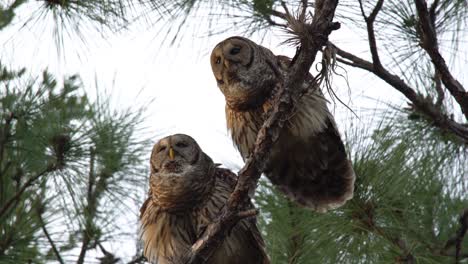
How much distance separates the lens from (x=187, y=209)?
3.78 metres

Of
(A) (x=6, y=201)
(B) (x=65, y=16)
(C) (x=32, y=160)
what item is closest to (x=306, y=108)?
(B) (x=65, y=16)

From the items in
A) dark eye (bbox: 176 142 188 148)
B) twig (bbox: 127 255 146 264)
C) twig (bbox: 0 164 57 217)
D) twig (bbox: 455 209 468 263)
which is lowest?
twig (bbox: 455 209 468 263)

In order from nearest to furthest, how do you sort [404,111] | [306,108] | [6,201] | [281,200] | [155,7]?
[155,7]
[306,108]
[404,111]
[281,200]
[6,201]

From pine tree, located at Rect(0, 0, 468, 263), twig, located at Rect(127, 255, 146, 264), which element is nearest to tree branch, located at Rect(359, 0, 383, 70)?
pine tree, located at Rect(0, 0, 468, 263)

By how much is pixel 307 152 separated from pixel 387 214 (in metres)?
0.45

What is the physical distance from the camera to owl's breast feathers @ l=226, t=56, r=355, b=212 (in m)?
3.92

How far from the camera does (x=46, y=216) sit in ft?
16.4

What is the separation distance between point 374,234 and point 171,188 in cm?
95

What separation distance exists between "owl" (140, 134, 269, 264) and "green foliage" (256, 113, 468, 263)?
38 centimetres

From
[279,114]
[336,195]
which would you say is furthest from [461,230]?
[279,114]

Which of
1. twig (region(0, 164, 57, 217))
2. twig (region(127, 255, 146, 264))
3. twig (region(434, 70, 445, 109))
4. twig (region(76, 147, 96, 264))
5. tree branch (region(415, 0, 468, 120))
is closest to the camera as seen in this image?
tree branch (region(415, 0, 468, 120))

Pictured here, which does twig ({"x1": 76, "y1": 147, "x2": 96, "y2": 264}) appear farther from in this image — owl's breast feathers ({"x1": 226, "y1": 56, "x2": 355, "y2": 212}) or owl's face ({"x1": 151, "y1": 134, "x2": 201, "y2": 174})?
owl's breast feathers ({"x1": 226, "y1": 56, "x2": 355, "y2": 212})

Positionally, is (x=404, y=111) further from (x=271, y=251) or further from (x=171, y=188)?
(x=171, y=188)

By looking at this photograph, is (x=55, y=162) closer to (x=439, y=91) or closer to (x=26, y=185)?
(x=26, y=185)
